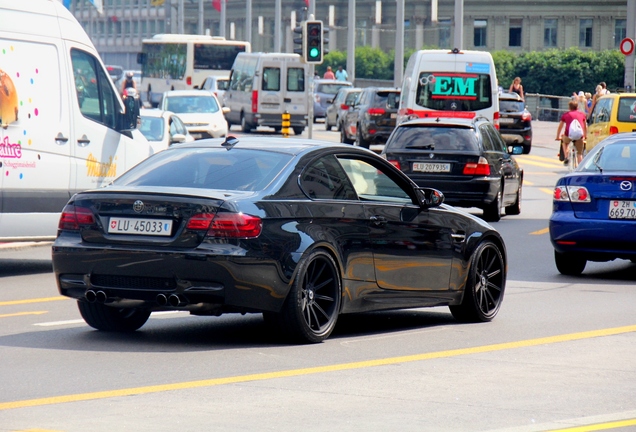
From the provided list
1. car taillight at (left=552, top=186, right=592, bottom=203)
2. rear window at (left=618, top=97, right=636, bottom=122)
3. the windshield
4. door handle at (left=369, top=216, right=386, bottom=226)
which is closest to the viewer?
door handle at (left=369, top=216, right=386, bottom=226)

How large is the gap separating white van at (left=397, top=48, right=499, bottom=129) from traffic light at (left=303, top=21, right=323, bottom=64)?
225 cm

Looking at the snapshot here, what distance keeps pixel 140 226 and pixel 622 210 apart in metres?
6.35

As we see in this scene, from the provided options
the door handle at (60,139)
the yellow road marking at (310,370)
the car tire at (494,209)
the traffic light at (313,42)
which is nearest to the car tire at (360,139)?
the traffic light at (313,42)

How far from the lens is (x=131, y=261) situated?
8.54m

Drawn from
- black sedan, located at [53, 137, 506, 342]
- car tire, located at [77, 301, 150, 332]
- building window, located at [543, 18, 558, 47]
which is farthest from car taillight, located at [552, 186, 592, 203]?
building window, located at [543, 18, 558, 47]

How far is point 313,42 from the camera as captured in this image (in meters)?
31.7

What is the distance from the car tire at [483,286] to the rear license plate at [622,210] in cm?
312

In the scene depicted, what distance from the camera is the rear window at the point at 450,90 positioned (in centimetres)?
3122

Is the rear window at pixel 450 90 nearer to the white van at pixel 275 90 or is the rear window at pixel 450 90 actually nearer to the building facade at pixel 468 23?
the white van at pixel 275 90

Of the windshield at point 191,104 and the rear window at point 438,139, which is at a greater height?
the rear window at point 438,139

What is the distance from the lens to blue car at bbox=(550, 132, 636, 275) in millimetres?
13453

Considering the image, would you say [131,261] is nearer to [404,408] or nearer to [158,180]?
[158,180]

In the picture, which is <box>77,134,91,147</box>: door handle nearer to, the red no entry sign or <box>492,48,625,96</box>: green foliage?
the red no entry sign

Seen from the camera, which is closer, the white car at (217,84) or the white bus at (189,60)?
the white car at (217,84)
